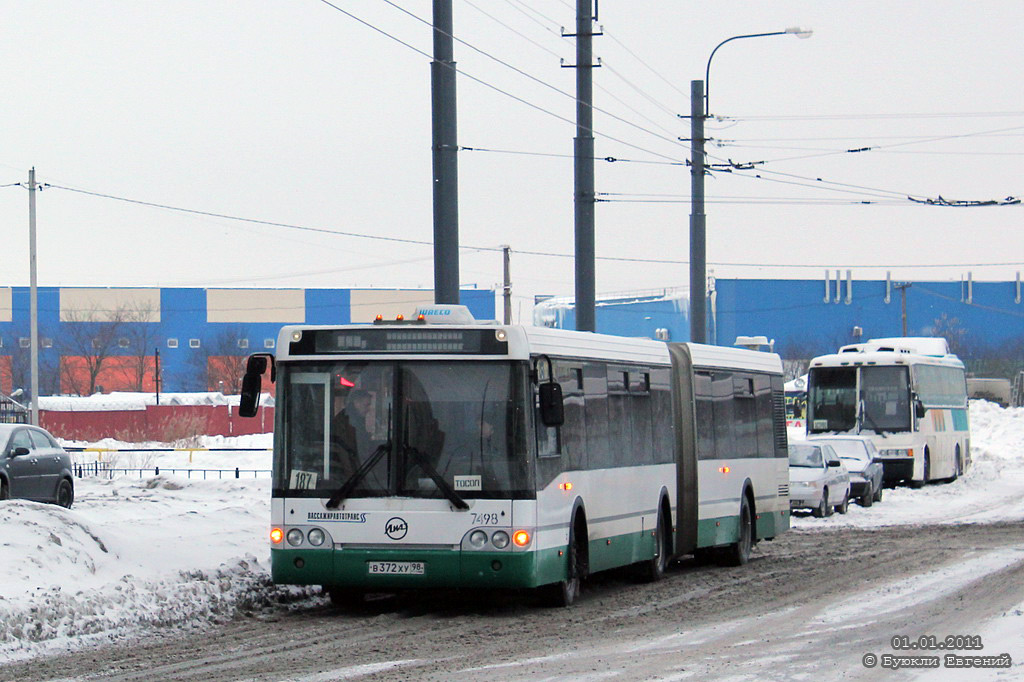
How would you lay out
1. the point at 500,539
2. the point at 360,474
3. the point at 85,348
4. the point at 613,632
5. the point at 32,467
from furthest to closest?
1. the point at 85,348
2. the point at 32,467
3. the point at 360,474
4. the point at 500,539
5. the point at 613,632

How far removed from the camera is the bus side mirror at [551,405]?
13375mm

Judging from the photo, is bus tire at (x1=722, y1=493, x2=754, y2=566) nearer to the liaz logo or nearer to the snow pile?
the snow pile

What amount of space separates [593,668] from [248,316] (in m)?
99.3

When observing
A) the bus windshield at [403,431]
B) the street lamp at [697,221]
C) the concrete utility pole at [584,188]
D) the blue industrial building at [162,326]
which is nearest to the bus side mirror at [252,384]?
the bus windshield at [403,431]

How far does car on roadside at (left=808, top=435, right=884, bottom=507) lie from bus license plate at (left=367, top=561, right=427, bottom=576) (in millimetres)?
21043

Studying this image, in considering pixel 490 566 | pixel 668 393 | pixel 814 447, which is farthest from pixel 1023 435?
pixel 490 566

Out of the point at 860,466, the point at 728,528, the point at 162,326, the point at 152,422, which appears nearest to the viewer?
the point at 728,528

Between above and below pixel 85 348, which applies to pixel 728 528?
below

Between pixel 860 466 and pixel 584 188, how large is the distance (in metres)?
13.0

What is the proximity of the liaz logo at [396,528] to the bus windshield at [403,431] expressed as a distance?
219 millimetres

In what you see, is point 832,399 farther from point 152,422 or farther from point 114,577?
point 152,422

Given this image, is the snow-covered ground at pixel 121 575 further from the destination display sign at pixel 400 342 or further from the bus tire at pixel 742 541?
the bus tire at pixel 742 541

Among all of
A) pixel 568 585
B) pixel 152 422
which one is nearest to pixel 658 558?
pixel 568 585

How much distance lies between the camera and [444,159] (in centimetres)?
1773
